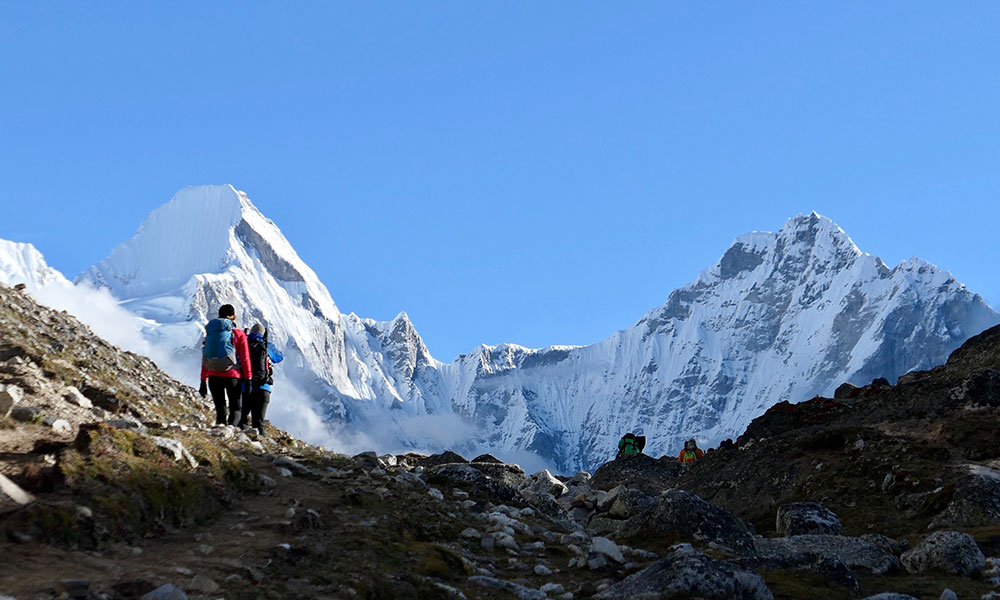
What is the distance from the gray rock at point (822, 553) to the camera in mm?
13953

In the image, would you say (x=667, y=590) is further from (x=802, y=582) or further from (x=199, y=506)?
(x=199, y=506)

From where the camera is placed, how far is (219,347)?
18.4 meters

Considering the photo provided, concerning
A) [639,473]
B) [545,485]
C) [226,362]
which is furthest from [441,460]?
[226,362]

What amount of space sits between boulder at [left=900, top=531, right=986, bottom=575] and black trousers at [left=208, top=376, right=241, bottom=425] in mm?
12607

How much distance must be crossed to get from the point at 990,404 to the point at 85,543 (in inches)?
1110

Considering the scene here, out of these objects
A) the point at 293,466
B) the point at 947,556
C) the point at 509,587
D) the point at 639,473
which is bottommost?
the point at 509,587

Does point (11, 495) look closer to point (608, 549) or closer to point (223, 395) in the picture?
point (608, 549)

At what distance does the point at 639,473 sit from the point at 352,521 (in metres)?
31.0

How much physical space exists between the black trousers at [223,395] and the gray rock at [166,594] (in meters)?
11.1

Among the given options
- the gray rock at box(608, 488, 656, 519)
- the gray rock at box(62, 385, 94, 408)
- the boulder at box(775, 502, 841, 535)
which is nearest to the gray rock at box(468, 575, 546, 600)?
the gray rock at box(62, 385, 94, 408)

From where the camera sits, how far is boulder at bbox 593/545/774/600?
1099cm

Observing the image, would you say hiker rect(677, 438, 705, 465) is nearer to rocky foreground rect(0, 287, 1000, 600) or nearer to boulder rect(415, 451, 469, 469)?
boulder rect(415, 451, 469, 469)

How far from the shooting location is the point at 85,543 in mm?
9047

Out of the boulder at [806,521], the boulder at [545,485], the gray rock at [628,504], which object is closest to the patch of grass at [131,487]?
the gray rock at [628,504]
